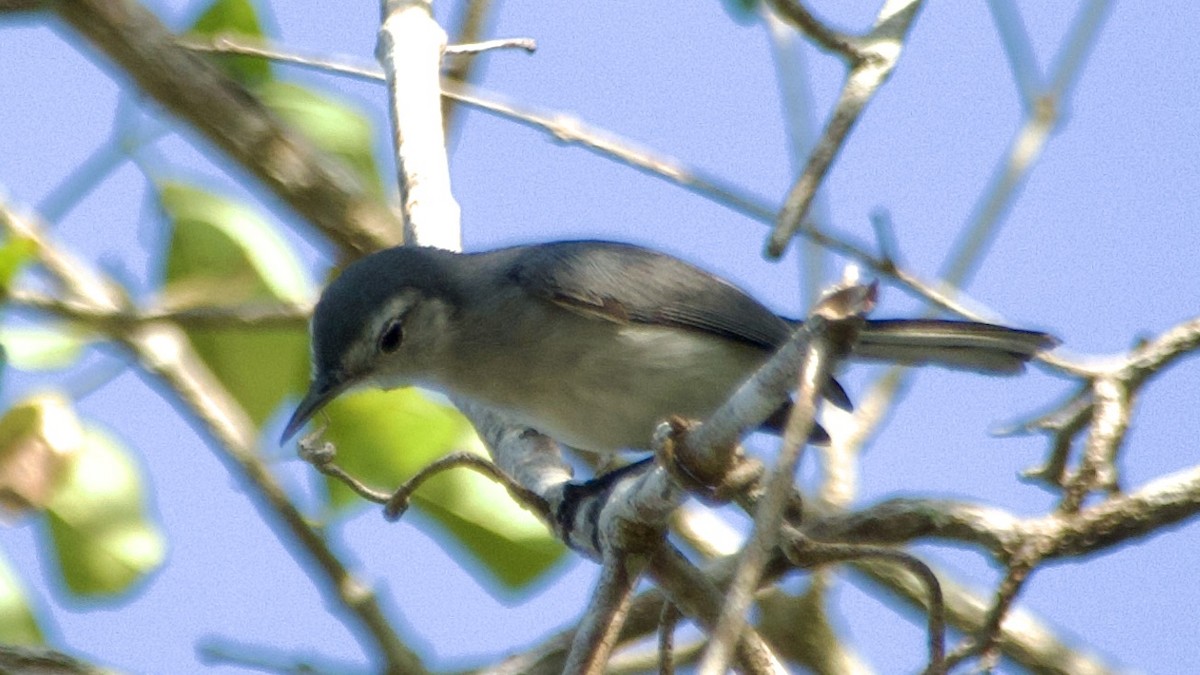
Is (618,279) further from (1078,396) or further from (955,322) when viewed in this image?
(1078,396)

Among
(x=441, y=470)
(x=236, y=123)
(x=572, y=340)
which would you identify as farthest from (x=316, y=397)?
(x=236, y=123)

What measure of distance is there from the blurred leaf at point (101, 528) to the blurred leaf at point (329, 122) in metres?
1.31

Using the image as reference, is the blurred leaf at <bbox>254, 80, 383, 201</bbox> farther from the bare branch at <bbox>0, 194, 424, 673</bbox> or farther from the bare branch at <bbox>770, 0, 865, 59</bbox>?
the bare branch at <bbox>770, 0, 865, 59</bbox>

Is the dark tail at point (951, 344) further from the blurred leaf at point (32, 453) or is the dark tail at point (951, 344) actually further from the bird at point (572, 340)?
the blurred leaf at point (32, 453)

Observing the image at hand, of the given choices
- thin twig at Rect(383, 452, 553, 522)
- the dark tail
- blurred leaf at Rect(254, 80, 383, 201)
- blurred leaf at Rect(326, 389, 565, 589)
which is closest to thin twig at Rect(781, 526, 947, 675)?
thin twig at Rect(383, 452, 553, 522)

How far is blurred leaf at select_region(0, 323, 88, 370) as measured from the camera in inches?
153

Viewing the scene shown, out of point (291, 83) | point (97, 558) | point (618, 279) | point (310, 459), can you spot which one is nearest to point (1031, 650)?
point (618, 279)

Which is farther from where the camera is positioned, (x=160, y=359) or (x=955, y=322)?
(x=160, y=359)

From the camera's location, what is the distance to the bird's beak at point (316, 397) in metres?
3.79

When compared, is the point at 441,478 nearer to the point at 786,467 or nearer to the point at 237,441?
the point at 237,441

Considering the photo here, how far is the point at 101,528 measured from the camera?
13.1ft

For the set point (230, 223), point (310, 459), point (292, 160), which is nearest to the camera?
point (310, 459)

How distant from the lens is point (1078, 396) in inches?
131

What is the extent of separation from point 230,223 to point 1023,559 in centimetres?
268
